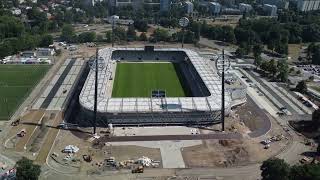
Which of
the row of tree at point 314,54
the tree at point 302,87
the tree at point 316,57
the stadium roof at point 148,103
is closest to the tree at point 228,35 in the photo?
the row of tree at point 314,54

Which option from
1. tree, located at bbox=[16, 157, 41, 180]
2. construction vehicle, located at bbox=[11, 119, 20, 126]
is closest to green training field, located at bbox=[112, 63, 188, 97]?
construction vehicle, located at bbox=[11, 119, 20, 126]

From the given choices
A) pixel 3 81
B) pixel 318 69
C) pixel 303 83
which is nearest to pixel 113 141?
pixel 3 81

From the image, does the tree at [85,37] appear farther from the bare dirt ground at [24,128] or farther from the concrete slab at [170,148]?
the concrete slab at [170,148]

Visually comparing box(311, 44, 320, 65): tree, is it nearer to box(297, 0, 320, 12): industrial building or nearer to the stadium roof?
the stadium roof

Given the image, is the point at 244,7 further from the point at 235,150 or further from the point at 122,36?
the point at 235,150

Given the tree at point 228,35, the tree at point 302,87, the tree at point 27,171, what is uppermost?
the tree at point 228,35
